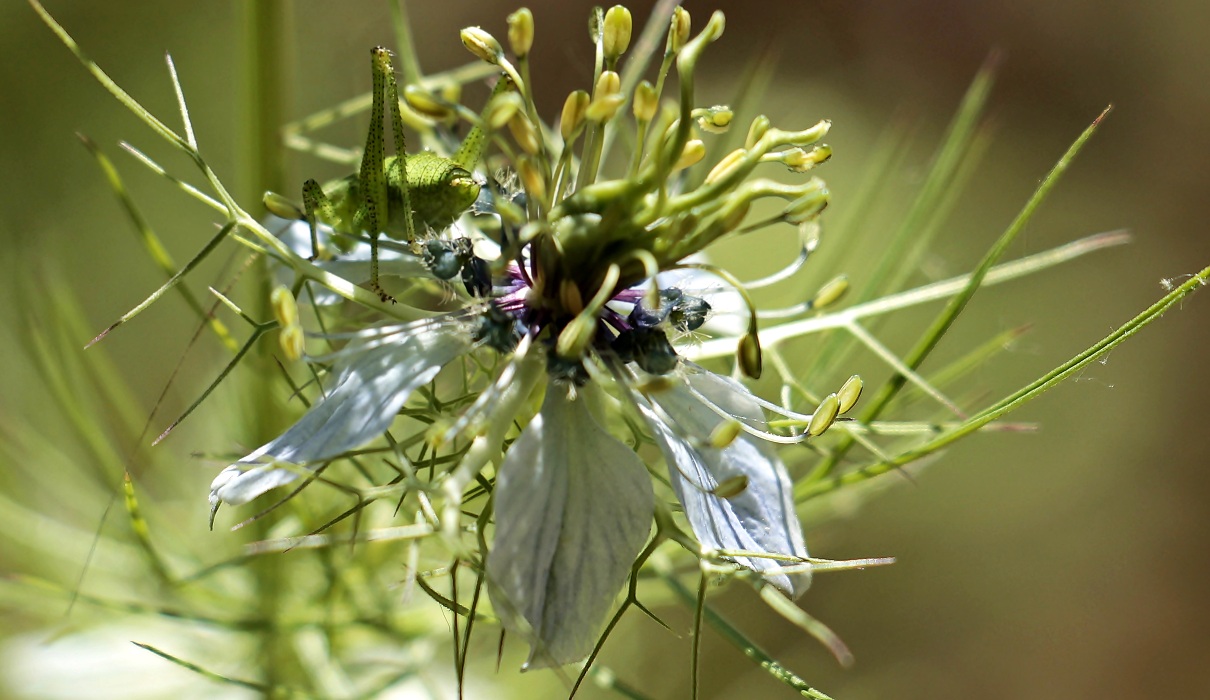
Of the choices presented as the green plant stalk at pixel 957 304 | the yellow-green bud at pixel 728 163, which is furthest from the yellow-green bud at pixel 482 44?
the green plant stalk at pixel 957 304

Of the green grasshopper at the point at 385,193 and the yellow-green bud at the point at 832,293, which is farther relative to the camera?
the yellow-green bud at the point at 832,293

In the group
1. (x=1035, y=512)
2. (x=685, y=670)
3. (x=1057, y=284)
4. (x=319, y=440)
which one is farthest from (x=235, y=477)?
(x=1057, y=284)

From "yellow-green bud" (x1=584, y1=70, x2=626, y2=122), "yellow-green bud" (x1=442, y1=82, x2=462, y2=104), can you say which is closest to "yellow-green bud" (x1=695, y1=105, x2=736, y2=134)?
"yellow-green bud" (x1=584, y1=70, x2=626, y2=122)

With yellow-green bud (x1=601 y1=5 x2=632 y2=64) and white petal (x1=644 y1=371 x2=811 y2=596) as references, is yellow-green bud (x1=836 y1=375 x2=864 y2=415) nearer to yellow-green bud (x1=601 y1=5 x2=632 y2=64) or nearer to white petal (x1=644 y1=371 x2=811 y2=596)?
white petal (x1=644 y1=371 x2=811 y2=596)

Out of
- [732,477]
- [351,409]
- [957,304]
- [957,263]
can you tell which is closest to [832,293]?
[957,304]

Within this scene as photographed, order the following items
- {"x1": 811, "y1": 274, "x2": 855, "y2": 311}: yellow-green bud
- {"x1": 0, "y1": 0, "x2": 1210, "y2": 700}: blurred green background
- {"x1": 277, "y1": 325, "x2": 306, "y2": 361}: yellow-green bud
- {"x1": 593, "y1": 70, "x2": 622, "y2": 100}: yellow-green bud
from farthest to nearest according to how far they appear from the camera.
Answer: {"x1": 0, "y1": 0, "x2": 1210, "y2": 700}: blurred green background
{"x1": 811, "y1": 274, "x2": 855, "y2": 311}: yellow-green bud
{"x1": 593, "y1": 70, "x2": 622, "y2": 100}: yellow-green bud
{"x1": 277, "y1": 325, "x2": 306, "y2": 361}: yellow-green bud

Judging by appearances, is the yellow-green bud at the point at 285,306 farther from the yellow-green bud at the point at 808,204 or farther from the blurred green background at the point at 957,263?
the blurred green background at the point at 957,263

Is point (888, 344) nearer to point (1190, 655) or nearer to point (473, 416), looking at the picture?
point (1190, 655)

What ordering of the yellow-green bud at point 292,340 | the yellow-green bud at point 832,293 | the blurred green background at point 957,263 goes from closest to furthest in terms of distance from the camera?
the yellow-green bud at point 292,340
the yellow-green bud at point 832,293
the blurred green background at point 957,263
